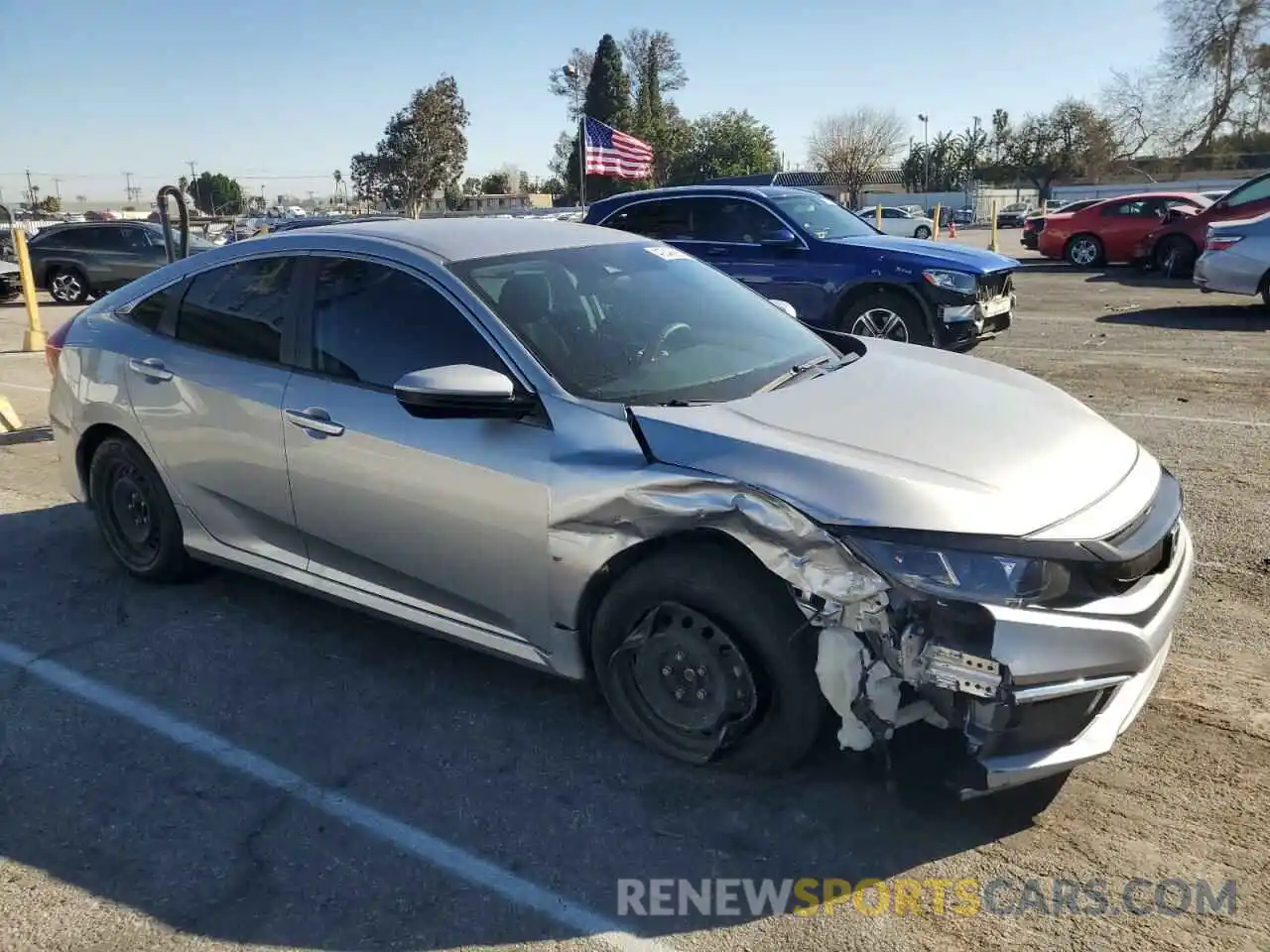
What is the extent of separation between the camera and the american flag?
66.2ft

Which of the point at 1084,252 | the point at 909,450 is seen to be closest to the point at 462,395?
the point at 909,450

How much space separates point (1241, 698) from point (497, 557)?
2.54 m

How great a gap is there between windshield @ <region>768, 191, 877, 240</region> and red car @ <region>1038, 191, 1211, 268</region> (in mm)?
11991

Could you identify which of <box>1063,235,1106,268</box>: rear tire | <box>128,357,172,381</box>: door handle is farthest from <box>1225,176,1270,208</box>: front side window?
<box>128,357,172,381</box>: door handle

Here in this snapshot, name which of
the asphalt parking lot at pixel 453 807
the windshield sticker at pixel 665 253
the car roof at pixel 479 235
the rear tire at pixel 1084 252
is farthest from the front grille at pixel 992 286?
the rear tire at pixel 1084 252

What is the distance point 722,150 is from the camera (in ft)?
229

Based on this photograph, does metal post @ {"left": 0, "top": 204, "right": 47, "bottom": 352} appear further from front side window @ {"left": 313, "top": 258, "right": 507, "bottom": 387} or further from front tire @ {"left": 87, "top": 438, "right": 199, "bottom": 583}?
front side window @ {"left": 313, "top": 258, "right": 507, "bottom": 387}

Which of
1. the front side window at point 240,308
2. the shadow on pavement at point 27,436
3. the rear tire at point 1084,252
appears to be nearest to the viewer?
the front side window at point 240,308

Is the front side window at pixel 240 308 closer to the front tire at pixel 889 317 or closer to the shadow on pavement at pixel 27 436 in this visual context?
the shadow on pavement at pixel 27 436

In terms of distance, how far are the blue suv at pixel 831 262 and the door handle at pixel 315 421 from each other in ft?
20.8

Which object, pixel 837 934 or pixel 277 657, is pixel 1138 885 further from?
pixel 277 657

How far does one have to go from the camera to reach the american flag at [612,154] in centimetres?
2019

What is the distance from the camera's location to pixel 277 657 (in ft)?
13.4

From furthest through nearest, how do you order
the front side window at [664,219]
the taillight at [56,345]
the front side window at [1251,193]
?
the front side window at [1251,193] < the front side window at [664,219] < the taillight at [56,345]
